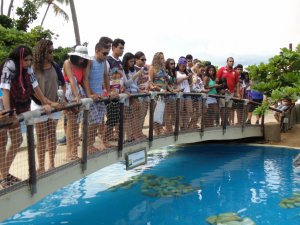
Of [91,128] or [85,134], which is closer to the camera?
[85,134]

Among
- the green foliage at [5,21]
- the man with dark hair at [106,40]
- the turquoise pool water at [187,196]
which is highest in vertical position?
the green foliage at [5,21]

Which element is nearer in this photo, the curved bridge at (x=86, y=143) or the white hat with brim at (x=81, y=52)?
the curved bridge at (x=86, y=143)

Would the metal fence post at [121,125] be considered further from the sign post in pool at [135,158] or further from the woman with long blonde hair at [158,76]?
the woman with long blonde hair at [158,76]

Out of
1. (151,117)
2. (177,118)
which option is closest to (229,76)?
(177,118)

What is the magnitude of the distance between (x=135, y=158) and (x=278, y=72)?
649 centimetres

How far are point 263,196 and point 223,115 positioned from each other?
2.91m

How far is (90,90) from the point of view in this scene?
5.70 m

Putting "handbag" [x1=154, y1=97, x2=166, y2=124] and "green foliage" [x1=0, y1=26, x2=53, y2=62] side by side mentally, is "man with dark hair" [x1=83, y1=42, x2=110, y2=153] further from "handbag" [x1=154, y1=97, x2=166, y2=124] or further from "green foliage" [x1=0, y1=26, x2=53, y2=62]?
"green foliage" [x1=0, y1=26, x2=53, y2=62]

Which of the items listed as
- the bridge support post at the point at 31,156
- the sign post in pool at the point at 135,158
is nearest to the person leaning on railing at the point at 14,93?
Result: the bridge support post at the point at 31,156

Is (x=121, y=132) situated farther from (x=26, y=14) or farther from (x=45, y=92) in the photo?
(x=26, y=14)

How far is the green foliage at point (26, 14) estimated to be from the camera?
1900 cm

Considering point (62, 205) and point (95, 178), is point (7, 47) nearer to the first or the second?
point (95, 178)

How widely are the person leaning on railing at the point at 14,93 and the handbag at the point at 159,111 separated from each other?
10.5 ft

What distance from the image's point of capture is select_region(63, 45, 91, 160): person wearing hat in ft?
17.3
